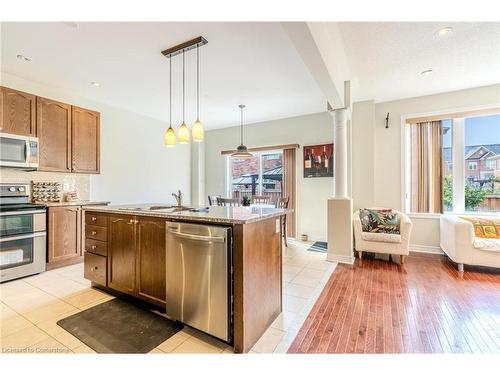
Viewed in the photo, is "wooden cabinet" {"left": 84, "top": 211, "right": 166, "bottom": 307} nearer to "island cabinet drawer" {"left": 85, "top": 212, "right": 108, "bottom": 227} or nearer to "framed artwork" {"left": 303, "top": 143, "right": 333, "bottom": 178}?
"island cabinet drawer" {"left": 85, "top": 212, "right": 108, "bottom": 227}

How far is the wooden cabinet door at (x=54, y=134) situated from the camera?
3.27 meters

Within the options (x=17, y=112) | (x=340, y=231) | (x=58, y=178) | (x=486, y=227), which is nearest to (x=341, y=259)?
(x=340, y=231)

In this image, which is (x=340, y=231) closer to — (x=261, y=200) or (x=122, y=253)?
(x=261, y=200)

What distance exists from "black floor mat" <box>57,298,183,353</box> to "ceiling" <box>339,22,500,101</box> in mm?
3210

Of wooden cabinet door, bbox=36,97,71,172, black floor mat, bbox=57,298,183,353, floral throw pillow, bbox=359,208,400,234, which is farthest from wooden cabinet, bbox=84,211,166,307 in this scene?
floral throw pillow, bbox=359,208,400,234

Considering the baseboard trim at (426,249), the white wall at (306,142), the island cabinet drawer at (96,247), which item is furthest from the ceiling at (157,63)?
the baseboard trim at (426,249)

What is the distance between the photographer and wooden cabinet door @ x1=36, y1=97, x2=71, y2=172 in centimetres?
327

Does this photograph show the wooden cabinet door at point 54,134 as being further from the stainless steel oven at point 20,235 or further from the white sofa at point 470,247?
the white sofa at point 470,247

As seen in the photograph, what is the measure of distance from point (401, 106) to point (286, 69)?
101 inches

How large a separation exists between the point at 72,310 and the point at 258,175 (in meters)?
4.35

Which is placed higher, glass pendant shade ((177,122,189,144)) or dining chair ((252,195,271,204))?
glass pendant shade ((177,122,189,144))

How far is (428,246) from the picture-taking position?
13.4 feet
